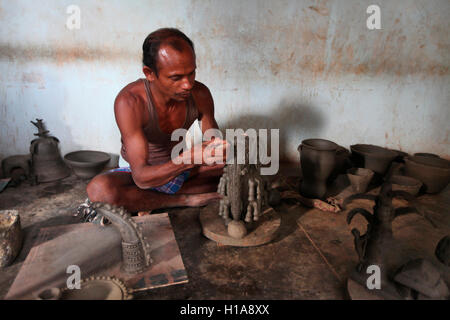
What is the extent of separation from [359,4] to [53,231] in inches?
150

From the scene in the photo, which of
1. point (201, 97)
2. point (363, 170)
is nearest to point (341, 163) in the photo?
point (363, 170)

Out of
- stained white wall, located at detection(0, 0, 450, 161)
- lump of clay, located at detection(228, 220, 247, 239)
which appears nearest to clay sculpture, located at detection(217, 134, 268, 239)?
lump of clay, located at detection(228, 220, 247, 239)

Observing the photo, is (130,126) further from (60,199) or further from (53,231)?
(60,199)

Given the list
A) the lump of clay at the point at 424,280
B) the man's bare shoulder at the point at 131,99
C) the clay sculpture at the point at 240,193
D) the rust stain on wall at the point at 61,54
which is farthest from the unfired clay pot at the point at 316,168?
the rust stain on wall at the point at 61,54

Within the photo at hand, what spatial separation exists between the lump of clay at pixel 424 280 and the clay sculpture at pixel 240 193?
97 centimetres

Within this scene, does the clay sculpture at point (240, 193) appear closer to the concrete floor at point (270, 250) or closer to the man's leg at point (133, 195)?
the concrete floor at point (270, 250)

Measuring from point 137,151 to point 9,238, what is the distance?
0.96m

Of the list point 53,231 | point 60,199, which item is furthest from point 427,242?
point 60,199

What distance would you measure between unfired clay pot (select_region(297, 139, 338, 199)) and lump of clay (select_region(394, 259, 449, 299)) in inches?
57.6

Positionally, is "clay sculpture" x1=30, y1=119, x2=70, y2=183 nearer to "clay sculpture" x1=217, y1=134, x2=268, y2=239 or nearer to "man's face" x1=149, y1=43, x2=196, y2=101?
"man's face" x1=149, y1=43, x2=196, y2=101

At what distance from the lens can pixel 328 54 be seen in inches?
143

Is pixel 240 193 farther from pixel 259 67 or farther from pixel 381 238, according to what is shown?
pixel 259 67

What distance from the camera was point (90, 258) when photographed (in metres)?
1.97

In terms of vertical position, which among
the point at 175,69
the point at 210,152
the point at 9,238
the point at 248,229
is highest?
the point at 175,69
